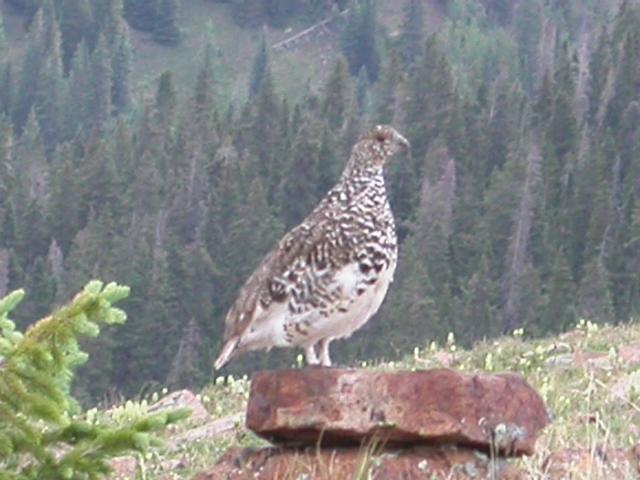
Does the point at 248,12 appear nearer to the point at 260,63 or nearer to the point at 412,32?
the point at 260,63

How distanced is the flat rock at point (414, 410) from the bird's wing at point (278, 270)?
2.28 feet

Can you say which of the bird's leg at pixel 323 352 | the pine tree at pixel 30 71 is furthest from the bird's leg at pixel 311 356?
the pine tree at pixel 30 71

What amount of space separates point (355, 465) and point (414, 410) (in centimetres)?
41

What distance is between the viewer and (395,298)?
8531 cm

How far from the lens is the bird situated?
9719mm

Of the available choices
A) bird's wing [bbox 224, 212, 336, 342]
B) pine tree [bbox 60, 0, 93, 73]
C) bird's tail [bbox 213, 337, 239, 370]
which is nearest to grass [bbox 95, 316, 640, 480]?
bird's tail [bbox 213, 337, 239, 370]

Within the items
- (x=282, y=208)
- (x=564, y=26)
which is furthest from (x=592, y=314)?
(x=564, y=26)

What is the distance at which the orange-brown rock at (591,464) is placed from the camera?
8930mm

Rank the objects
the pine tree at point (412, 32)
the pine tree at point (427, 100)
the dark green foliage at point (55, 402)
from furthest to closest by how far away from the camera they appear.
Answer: the pine tree at point (412, 32), the pine tree at point (427, 100), the dark green foliage at point (55, 402)

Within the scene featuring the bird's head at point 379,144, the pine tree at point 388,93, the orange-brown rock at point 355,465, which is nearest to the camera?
the orange-brown rock at point 355,465

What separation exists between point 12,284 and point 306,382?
92.9 meters

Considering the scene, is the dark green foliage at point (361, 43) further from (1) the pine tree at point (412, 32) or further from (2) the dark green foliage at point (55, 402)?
(2) the dark green foliage at point (55, 402)

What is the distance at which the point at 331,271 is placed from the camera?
31.9 ft

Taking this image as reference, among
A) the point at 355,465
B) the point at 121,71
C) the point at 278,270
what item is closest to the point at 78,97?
the point at 121,71
